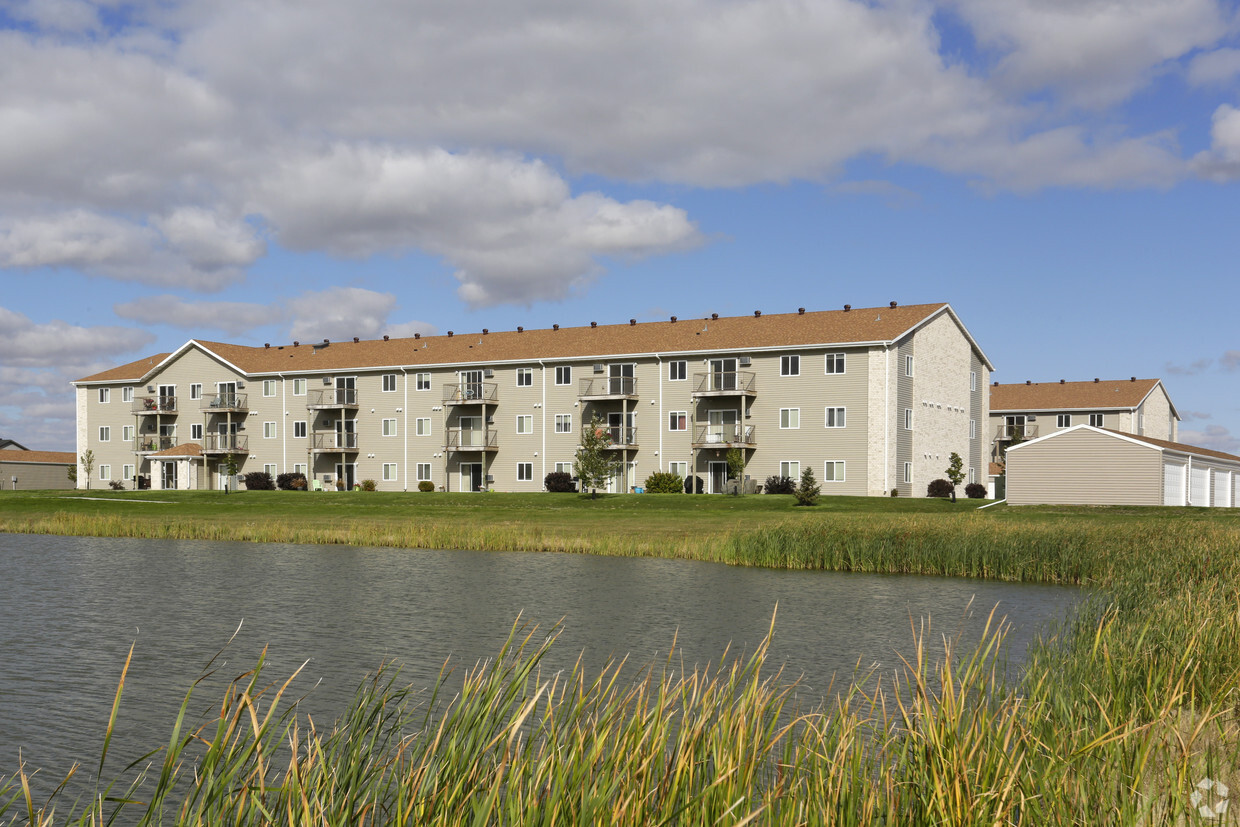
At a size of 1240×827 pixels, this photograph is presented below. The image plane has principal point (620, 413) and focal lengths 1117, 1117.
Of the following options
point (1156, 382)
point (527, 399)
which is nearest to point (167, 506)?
point (527, 399)

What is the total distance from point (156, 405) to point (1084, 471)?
56147mm

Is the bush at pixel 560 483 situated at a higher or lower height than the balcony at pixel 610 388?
lower

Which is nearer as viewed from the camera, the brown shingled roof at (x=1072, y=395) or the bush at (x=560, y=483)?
the bush at (x=560, y=483)

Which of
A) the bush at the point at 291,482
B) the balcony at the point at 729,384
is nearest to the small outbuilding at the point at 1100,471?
the balcony at the point at 729,384

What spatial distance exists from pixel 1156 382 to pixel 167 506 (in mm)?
63572

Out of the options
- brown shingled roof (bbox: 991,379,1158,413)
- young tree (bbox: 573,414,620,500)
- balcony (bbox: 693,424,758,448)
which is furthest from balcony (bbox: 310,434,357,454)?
brown shingled roof (bbox: 991,379,1158,413)

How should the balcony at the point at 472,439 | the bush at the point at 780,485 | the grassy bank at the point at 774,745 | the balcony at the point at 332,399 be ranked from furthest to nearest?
the balcony at the point at 332,399
the balcony at the point at 472,439
the bush at the point at 780,485
the grassy bank at the point at 774,745

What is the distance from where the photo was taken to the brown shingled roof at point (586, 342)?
2247 inches

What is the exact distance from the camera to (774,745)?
8.74m

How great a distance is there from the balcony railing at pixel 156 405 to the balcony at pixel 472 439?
68.9 feet

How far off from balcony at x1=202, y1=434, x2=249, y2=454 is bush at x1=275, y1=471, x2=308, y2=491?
451cm

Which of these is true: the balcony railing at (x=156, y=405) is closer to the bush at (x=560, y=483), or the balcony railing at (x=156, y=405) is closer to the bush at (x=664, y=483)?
the bush at (x=560, y=483)

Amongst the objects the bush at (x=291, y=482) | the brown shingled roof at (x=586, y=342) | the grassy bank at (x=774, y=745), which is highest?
the brown shingled roof at (x=586, y=342)

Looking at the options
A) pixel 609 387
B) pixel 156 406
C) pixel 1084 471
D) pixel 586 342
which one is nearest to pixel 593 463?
pixel 609 387
